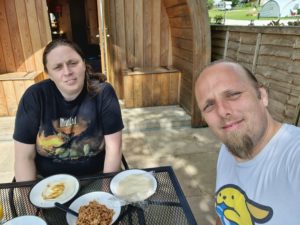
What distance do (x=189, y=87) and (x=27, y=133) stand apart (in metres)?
2.70

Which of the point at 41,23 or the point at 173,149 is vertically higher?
the point at 41,23

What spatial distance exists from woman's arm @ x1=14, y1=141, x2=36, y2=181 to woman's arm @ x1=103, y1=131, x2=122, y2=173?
17.5 inches

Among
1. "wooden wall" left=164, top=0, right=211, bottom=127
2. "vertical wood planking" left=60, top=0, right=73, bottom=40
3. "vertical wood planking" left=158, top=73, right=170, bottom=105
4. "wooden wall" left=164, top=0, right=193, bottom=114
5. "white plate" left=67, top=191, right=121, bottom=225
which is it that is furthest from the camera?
"vertical wood planking" left=60, top=0, right=73, bottom=40

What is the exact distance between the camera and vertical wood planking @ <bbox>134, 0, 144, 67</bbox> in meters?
3.87

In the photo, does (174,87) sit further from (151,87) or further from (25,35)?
(25,35)

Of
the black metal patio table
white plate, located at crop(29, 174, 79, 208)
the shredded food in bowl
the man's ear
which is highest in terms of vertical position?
the man's ear

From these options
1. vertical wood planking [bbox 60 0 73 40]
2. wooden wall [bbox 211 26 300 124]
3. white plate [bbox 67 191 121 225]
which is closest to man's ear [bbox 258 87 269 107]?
white plate [bbox 67 191 121 225]

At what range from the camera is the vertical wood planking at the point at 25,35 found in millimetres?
3619

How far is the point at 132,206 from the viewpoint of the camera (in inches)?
43.1

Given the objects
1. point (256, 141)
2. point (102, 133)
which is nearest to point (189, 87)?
point (102, 133)

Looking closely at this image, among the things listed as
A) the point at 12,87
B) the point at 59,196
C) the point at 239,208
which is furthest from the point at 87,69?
the point at 12,87

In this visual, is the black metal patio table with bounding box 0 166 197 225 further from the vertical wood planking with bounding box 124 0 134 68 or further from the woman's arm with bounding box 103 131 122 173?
the vertical wood planking with bounding box 124 0 134 68

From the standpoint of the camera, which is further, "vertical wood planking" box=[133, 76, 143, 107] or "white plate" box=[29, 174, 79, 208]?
"vertical wood planking" box=[133, 76, 143, 107]

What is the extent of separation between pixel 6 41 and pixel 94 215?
12.3 ft
